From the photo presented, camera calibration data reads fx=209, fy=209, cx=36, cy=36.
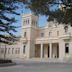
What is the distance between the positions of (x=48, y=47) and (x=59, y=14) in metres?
45.4

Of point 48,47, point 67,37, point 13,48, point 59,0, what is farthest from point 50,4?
point 13,48

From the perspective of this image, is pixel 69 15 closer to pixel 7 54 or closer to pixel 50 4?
pixel 50 4

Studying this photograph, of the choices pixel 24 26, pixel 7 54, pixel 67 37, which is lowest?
pixel 7 54

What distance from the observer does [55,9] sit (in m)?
8.95

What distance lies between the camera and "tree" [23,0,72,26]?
8.31 m

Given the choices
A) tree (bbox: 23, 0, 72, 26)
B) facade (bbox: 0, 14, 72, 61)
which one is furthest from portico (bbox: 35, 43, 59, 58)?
tree (bbox: 23, 0, 72, 26)

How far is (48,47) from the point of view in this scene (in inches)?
2127

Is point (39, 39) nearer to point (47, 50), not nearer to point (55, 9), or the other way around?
point (47, 50)

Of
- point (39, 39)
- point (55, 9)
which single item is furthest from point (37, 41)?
point (55, 9)

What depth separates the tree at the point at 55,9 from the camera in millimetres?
8312

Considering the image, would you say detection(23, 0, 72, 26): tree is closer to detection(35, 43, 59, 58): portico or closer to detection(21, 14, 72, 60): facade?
detection(21, 14, 72, 60): facade

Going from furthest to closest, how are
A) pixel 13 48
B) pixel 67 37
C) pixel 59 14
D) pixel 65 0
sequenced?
1. pixel 13 48
2. pixel 67 37
3. pixel 59 14
4. pixel 65 0

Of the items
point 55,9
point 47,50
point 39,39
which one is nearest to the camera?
point 55,9

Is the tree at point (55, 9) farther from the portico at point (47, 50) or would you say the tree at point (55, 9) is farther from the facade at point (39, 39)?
the portico at point (47, 50)
